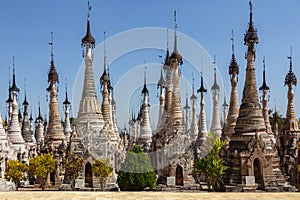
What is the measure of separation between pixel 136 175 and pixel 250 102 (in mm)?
9770

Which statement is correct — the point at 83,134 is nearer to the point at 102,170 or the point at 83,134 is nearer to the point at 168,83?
the point at 102,170

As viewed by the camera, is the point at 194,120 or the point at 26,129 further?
the point at 26,129

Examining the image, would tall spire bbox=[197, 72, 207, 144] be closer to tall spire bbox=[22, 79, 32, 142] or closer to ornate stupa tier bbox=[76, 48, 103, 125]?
ornate stupa tier bbox=[76, 48, 103, 125]

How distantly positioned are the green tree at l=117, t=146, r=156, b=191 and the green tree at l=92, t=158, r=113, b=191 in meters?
3.15

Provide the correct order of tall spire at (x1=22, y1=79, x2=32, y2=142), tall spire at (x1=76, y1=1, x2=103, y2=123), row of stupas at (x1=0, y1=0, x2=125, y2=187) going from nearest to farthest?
1. row of stupas at (x1=0, y1=0, x2=125, y2=187)
2. tall spire at (x1=76, y1=1, x2=103, y2=123)
3. tall spire at (x1=22, y1=79, x2=32, y2=142)

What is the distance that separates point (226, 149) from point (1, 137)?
17447 mm

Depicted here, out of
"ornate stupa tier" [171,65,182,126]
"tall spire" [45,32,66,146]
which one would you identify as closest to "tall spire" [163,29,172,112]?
"ornate stupa tier" [171,65,182,126]

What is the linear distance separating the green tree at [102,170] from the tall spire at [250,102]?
9234 mm

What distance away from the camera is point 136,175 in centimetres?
2953

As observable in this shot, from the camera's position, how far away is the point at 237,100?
40062 millimetres

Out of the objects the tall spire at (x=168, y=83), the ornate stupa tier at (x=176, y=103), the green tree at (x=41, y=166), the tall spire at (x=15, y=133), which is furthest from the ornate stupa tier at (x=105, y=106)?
the green tree at (x=41, y=166)

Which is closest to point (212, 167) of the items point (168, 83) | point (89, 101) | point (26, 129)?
point (168, 83)

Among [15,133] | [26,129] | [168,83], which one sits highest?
[168,83]

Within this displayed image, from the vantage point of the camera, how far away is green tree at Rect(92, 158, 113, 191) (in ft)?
108
